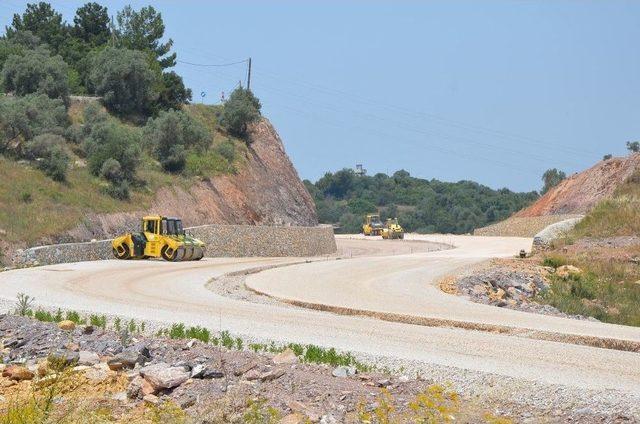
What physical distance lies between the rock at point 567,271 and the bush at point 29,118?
28.6 metres

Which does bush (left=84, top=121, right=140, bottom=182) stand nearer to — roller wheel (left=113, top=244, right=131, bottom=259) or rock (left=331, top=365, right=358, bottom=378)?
roller wheel (left=113, top=244, right=131, bottom=259)

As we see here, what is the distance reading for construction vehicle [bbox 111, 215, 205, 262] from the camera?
4319 centimetres

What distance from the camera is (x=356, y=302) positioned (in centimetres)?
2589

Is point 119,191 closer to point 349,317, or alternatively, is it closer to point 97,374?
point 349,317

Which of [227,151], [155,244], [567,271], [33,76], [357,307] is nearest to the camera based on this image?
[357,307]

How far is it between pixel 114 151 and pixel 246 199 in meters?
14.2

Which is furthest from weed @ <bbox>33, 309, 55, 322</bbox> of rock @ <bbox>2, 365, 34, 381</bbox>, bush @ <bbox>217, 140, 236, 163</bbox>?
bush @ <bbox>217, 140, 236, 163</bbox>

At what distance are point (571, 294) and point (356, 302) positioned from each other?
16.2 metres

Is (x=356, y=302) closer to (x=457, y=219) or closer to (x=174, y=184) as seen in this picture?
(x=174, y=184)

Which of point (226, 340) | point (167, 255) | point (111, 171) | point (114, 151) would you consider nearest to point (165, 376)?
point (226, 340)

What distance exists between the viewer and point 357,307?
24.2 meters

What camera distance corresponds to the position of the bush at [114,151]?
Answer: 5525cm

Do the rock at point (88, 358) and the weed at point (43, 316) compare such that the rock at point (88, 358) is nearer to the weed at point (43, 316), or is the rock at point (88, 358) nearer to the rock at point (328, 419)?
the rock at point (328, 419)

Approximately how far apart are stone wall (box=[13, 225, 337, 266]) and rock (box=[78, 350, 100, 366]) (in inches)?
970
